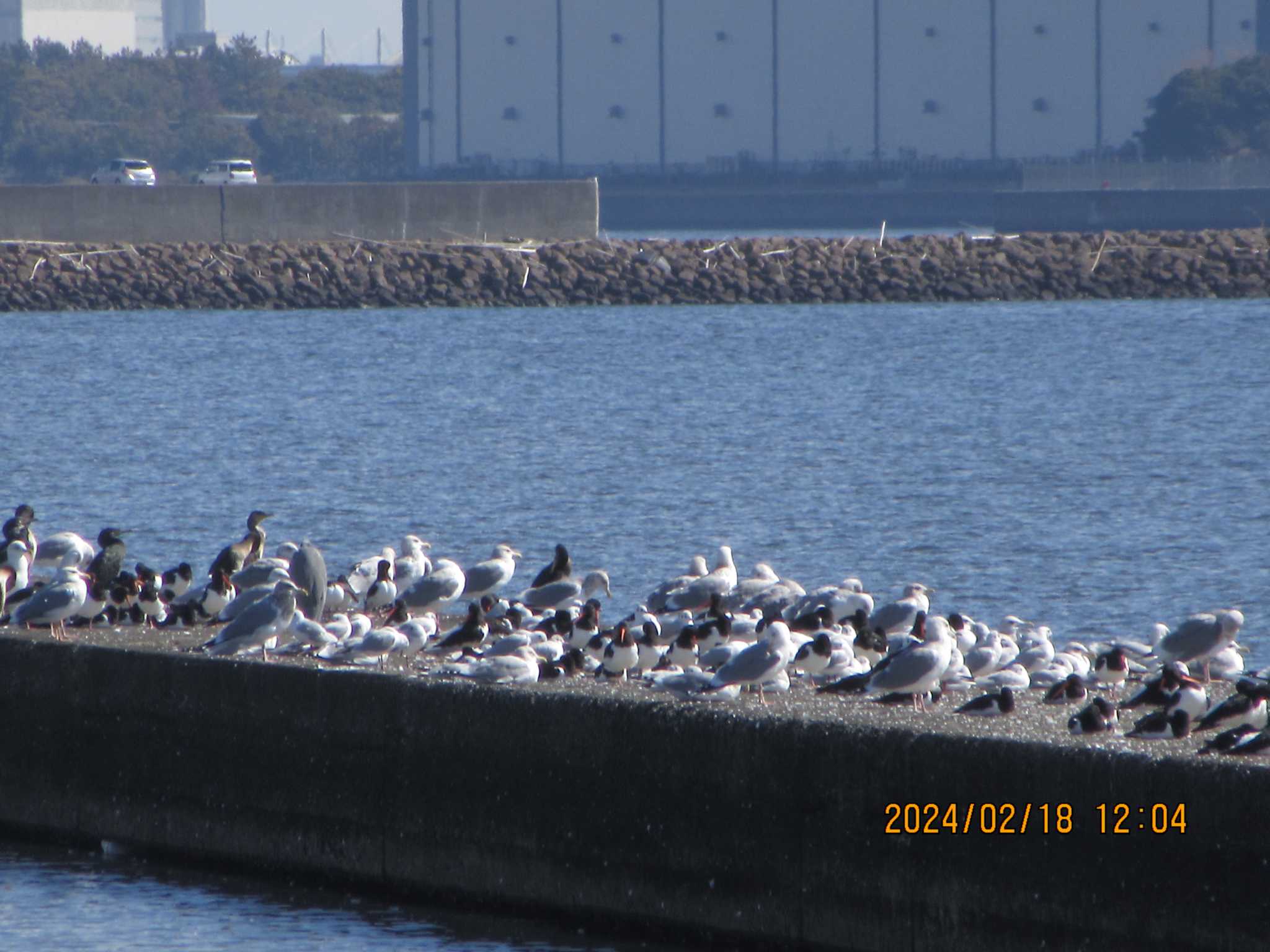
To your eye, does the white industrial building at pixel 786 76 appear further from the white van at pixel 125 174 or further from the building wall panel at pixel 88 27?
the building wall panel at pixel 88 27

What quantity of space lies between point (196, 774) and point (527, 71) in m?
97.8

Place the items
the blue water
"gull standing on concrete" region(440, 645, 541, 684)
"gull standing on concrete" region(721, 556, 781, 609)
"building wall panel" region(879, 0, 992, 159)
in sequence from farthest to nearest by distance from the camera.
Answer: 1. "building wall panel" region(879, 0, 992, 159)
2. the blue water
3. "gull standing on concrete" region(721, 556, 781, 609)
4. "gull standing on concrete" region(440, 645, 541, 684)

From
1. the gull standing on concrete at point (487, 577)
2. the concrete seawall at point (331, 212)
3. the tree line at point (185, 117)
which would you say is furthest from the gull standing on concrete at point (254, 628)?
the tree line at point (185, 117)

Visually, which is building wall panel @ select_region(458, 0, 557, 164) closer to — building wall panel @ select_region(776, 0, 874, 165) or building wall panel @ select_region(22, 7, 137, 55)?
building wall panel @ select_region(776, 0, 874, 165)

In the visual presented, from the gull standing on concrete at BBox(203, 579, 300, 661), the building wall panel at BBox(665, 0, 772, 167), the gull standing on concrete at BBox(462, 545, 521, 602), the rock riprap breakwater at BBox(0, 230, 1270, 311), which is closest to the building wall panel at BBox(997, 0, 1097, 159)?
the building wall panel at BBox(665, 0, 772, 167)

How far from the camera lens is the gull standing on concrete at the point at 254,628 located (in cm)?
1077

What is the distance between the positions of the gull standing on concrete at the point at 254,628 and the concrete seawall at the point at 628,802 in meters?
0.47

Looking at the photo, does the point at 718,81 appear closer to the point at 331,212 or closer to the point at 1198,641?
the point at 331,212

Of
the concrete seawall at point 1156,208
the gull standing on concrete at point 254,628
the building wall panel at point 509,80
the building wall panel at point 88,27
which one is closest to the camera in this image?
the gull standing on concrete at point 254,628

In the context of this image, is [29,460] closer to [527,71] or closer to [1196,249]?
[1196,249]

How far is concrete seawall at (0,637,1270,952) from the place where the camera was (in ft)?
25.7

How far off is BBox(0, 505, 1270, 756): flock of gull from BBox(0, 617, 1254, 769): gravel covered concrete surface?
8cm

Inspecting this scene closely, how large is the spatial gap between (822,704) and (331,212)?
5457 cm

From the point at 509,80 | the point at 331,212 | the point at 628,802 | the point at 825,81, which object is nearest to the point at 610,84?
the point at 509,80
